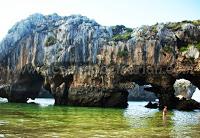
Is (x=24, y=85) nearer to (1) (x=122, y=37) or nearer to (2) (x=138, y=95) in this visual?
(1) (x=122, y=37)

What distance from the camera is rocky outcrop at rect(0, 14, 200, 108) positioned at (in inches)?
2655

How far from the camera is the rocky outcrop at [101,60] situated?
6744 centimetres

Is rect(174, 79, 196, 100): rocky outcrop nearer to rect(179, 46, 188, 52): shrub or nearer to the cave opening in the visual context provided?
the cave opening

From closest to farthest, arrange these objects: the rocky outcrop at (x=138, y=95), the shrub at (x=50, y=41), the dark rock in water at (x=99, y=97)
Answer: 1. the dark rock in water at (x=99, y=97)
2. the shrub at (x=50, y=41)
3. the rocky outcrop at (x=138, y=95)

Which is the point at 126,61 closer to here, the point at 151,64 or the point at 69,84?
the point at 151,64

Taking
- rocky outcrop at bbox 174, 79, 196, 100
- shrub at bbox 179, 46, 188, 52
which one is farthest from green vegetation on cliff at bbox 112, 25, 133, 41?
rocky outcrop at bbox 174, 79, 196, 100

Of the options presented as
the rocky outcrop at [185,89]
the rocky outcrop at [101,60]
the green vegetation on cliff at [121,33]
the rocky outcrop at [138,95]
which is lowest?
the rocky outcrop at [138,95]

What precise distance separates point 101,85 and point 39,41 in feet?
59.8

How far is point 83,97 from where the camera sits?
70312mm

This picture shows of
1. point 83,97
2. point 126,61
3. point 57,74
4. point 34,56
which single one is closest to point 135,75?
point 126,61

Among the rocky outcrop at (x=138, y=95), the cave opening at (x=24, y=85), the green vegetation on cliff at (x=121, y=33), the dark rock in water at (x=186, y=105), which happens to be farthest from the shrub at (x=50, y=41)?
the rocky outcrop at (x=138, y=95)

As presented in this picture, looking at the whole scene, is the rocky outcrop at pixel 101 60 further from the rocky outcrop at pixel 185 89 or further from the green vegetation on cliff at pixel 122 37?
the rocky outcrop at pixel 185 89

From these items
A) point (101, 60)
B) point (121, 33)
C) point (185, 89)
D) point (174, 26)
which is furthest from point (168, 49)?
point (185, 89)

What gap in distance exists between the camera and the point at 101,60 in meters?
70.4
